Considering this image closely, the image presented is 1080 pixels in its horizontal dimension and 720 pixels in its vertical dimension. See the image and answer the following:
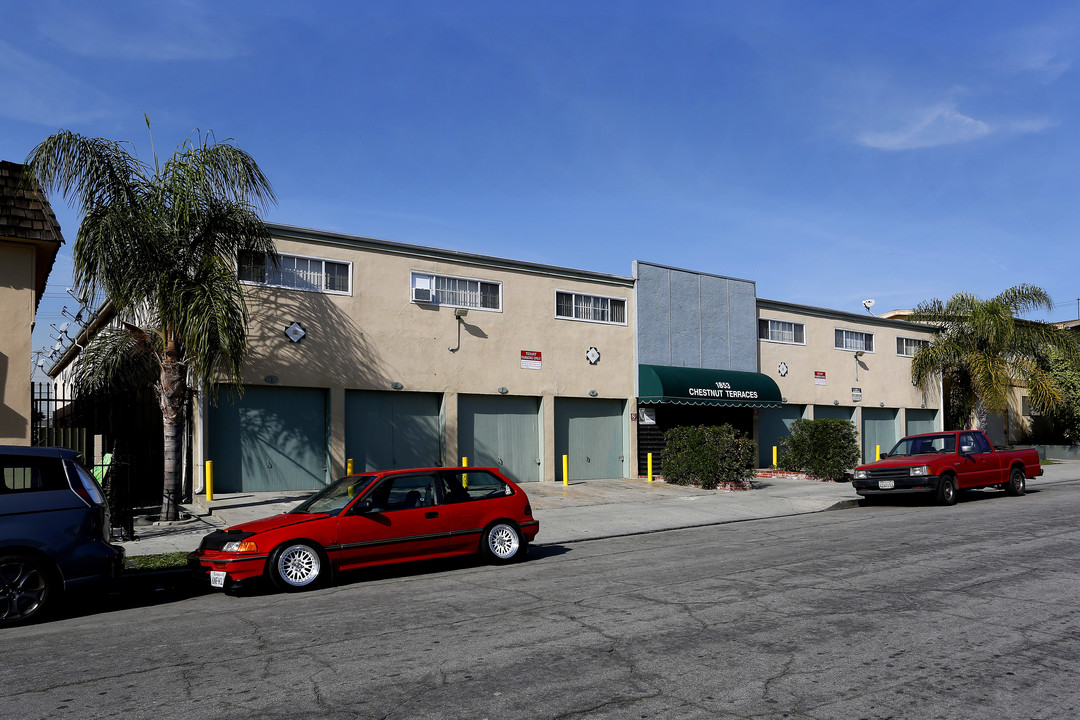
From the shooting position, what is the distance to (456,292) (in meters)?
21.4

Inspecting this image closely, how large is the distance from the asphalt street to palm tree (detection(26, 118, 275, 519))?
218 inches

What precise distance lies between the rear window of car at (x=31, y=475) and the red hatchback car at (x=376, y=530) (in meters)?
1.89

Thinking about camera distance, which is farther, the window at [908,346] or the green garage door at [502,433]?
the window at [908,346]

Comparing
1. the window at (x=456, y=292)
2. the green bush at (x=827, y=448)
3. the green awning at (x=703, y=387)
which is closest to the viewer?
the window at (x=456, y=292)

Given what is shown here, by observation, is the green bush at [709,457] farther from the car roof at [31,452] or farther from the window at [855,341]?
the car roof at [31,452]

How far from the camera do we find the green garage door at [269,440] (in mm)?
17906

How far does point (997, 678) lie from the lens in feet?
18.3

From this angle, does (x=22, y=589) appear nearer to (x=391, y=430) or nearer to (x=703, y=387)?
(x=391, y=430)

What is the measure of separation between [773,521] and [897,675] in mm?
10679

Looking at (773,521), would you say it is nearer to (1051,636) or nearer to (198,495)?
(1051,636)

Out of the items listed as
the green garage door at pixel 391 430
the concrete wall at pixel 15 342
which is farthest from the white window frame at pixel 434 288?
the concrete wall at pixel 15 342

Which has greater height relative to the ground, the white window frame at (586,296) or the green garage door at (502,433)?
the white window frame at (586,296)

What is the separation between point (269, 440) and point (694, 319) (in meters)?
13.9

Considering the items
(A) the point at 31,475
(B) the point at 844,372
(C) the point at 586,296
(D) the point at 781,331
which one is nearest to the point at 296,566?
(A) the point at 31,475
